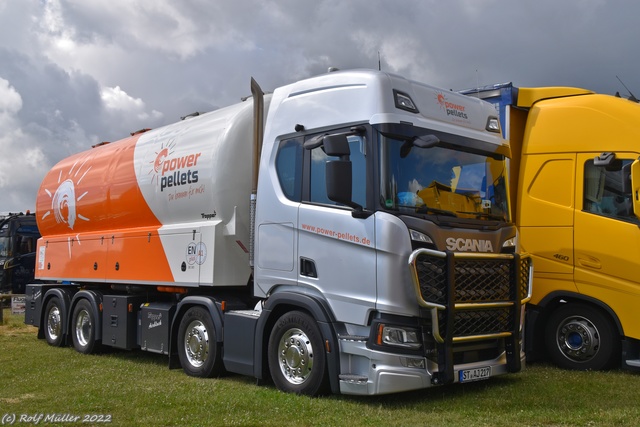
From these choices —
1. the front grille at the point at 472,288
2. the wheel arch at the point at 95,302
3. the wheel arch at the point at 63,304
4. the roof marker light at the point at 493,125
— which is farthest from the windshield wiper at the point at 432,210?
the wheel arch at the point at 63,304

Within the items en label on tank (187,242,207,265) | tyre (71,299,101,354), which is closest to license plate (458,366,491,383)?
en label on tank (187,242,207,265)

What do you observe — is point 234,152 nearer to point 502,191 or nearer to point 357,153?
point 357,153

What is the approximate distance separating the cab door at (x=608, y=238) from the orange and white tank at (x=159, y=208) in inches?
180

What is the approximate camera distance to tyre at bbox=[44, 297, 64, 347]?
14328 millimetres

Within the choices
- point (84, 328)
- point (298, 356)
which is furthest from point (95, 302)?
point (298, 356)

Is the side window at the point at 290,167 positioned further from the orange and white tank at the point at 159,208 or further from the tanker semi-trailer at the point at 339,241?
the orange and white tank at the point at 159,208

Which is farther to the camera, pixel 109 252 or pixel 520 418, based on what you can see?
pixel 109 252

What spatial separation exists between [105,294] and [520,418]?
836 cm

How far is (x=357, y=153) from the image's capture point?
7.77 metres

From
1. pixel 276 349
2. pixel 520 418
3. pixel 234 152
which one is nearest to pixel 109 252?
pixel 234 152

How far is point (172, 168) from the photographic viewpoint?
10.8 metres

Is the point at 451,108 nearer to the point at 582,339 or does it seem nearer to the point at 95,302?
the point at 582,339

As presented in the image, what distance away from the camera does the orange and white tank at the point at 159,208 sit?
9719 mm

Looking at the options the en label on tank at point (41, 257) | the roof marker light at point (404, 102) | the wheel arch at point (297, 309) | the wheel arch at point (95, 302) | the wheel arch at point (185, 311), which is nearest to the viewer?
the wheel arch at point (297, 309)
